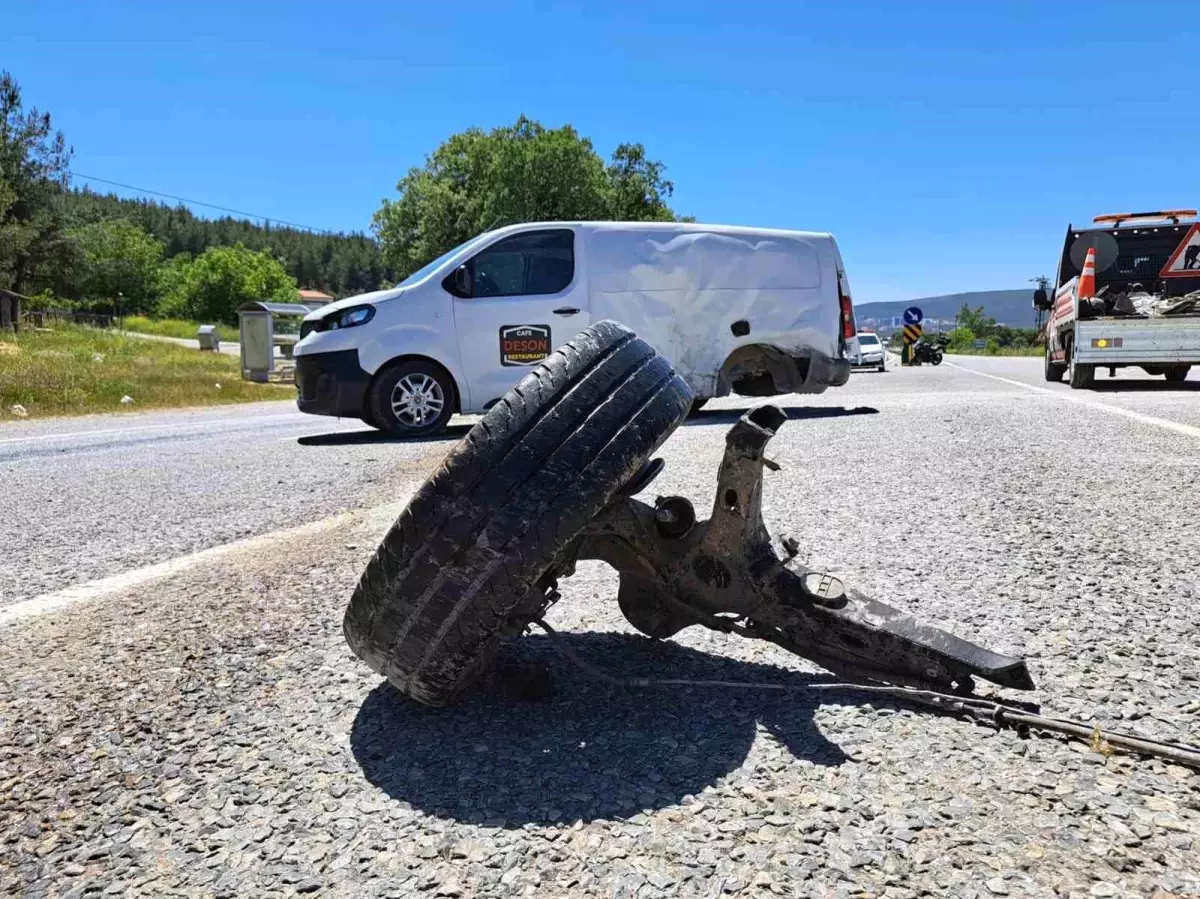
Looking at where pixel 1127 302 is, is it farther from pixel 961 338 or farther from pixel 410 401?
pixel 961 338

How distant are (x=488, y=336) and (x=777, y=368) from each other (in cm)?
316

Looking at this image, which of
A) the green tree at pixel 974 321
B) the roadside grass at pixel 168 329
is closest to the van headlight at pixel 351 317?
the roadside grass at pixel 168 329

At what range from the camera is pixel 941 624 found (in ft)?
8.05

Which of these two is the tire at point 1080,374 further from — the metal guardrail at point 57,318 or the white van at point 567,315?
the metal guardrail at point 57,318

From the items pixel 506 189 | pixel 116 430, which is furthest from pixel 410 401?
pixel 506 189

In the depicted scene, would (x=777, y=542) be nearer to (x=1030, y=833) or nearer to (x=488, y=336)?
(x=1030, y=833)

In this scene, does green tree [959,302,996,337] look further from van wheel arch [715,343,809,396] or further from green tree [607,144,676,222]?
van wheel arch [715,343,809,396]

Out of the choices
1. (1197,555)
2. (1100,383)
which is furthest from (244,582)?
(1100,383)

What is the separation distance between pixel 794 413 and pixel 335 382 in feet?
15.9

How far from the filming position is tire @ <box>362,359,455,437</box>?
812 centimetres

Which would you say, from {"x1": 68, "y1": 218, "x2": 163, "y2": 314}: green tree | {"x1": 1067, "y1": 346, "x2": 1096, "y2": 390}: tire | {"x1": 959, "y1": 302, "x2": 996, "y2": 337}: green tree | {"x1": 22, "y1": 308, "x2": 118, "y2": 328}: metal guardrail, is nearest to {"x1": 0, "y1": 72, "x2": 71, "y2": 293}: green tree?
{"x1": 22, "y1": 308, "x2": 118, "y2": 328}: metal guardrail

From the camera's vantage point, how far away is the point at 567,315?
27.5 ft

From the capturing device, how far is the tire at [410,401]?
8125mm

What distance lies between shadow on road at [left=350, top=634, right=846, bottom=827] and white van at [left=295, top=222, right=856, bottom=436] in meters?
6.24
